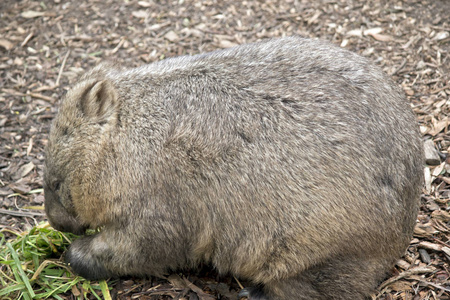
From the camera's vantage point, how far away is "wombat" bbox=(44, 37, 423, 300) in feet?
10.8

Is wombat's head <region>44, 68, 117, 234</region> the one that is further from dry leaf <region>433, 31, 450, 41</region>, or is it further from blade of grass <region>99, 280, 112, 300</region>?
dry leaf <region>433, 31, 450, 41</region>

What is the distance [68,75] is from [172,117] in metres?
3.00

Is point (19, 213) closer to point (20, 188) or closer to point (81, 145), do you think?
point (20, 188)

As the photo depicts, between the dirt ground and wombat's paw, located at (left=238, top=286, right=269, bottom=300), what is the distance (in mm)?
137

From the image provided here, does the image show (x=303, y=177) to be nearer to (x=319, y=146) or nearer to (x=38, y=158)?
(x=319, y=146)

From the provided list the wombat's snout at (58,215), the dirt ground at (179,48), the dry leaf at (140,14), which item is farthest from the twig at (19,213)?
the dry leaf at (140,14)

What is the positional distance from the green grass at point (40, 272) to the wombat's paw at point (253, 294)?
1.01 metres

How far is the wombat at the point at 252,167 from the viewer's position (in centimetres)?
330

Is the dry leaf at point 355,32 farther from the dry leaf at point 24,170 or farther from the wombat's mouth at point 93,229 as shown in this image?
the dry leaf at point 24,170

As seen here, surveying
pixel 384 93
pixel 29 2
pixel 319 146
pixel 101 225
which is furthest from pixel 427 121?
pixel 29 2

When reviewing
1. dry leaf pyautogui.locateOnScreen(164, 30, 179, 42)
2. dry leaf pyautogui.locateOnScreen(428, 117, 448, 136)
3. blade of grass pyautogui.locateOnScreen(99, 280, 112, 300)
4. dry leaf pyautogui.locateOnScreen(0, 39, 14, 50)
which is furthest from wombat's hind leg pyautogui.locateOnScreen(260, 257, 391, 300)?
dry leaf pyautogui.locateOnScreen(0, 39, 14, 50)

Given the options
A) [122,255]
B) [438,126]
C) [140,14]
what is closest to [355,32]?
[438,126]

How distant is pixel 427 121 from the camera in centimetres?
492

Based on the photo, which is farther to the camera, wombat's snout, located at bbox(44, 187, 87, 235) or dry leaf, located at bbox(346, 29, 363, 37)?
dry leaf, located at bbox(346, 29, 363, 37)
